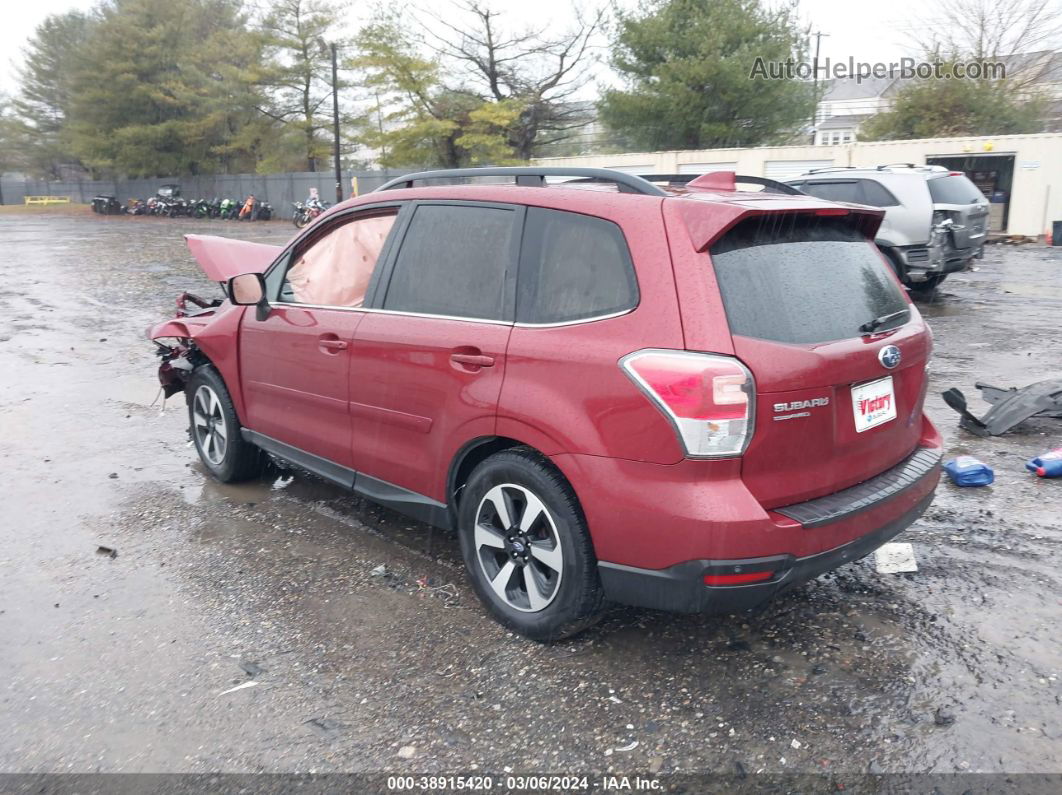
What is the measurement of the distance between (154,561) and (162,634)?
81 centimetres

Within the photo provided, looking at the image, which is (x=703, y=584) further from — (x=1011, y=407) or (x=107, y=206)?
(x=107, y=206)

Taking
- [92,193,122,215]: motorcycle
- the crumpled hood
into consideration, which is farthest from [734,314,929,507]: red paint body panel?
[92,193,122,215]: motorcycle

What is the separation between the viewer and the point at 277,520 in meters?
4.69

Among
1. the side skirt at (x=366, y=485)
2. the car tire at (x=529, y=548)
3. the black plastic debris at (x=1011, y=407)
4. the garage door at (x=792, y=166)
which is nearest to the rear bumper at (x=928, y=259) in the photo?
the black plastic debris at (x=1011, y=407)

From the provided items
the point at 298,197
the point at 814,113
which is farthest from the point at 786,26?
the point at 298,197

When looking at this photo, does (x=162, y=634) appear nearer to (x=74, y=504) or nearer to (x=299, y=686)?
(x=299, y=686)

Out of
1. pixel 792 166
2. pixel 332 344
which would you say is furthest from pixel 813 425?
pixel 792 166

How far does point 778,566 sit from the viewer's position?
110 inches

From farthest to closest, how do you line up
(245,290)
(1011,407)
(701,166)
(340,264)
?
1. (701,166)
2. (1011,407)
3. (245,290)
4. (340,264)

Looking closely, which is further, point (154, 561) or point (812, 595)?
point (154, 561)

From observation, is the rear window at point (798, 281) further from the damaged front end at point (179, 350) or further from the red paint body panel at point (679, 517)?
the damaged front end at point (179, 350)

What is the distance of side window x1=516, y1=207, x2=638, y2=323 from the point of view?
3.01 m

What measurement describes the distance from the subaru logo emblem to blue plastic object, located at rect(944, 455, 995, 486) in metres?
2.14

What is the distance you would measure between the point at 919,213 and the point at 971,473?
7557mm
